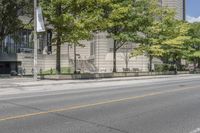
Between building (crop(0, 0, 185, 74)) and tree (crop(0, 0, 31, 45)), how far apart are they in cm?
966

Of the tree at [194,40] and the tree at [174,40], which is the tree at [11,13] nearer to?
the tree at [174,40]

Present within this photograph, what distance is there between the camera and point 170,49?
55.3 m

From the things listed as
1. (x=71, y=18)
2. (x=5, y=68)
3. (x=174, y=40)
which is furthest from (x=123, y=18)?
(x=5, y=68)

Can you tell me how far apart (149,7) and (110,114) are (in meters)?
37.9

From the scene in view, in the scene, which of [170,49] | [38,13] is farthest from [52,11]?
[170,49]

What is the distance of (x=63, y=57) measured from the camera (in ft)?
237

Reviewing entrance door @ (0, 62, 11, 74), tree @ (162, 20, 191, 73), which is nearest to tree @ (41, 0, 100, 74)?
tree @ (162, 20, 191, 73)

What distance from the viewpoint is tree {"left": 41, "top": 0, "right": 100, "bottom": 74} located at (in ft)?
113

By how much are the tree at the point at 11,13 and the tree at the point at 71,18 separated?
7.18ft

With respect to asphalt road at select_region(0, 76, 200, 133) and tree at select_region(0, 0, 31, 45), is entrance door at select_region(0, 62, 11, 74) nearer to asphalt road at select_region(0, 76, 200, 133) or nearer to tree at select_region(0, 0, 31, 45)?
tree at select_region(0, 0, 31, 45)

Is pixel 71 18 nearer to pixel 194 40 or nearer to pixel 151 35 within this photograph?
pixel 151 35

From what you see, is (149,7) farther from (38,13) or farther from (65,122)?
(65,122)

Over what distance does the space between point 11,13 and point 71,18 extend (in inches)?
266

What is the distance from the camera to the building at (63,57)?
61156 mm
